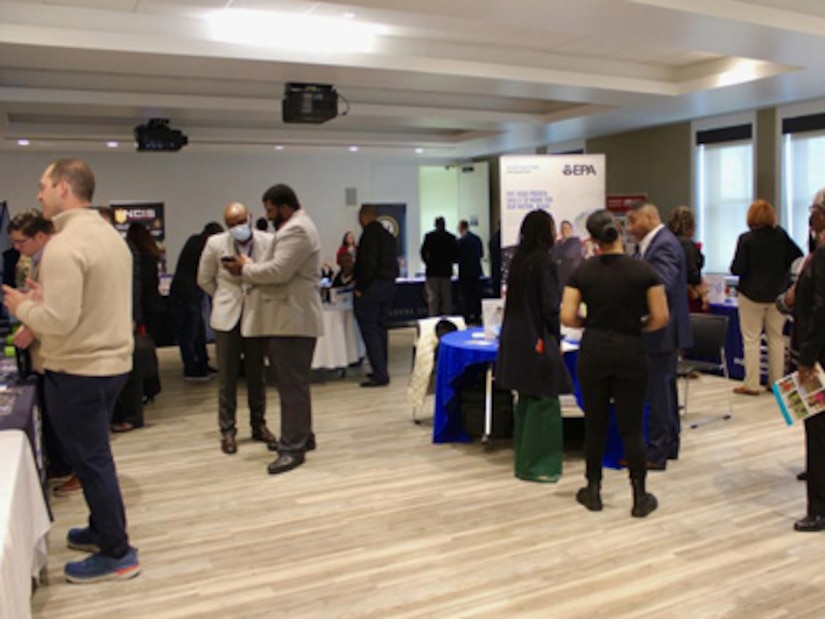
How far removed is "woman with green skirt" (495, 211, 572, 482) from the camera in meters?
3.99

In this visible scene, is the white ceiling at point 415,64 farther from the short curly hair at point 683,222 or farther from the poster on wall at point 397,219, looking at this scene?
the poster on wall at point 397,219

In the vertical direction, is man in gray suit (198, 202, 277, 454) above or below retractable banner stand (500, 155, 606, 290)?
below

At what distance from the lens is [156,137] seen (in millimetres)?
8812

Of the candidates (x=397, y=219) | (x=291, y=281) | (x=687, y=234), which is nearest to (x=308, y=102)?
(x=291, y=281)

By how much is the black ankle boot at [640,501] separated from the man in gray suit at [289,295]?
1.82 metres

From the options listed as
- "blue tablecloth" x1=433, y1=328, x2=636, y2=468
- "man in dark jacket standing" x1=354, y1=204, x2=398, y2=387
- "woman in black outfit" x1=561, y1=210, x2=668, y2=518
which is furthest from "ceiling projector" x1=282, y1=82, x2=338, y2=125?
"woman in black outfit" x1=561, y1=210, x2=668, y2=518

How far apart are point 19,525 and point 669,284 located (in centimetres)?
316

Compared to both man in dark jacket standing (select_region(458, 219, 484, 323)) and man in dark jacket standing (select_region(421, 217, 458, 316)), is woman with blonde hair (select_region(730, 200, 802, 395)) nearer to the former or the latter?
man in dark jacket standing (select_region(421, 217, 458, 316))

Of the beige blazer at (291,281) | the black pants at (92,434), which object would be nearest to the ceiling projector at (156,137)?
the beige blazer at (291,281)

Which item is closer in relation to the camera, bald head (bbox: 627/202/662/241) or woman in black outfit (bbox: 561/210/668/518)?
woman in black outfit (bbox: 561/210/668/518)

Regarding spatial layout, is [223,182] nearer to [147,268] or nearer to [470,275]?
[470,275]

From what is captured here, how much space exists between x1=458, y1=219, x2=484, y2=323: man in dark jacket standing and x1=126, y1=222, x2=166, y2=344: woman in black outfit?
5048 mm

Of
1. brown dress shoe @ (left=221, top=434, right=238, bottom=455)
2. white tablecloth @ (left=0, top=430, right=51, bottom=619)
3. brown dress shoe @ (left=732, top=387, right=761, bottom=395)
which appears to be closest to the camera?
white tablecloth @ (left=0, top=430, right=51, bottom=619)

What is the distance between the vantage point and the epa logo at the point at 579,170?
6.93 meters
